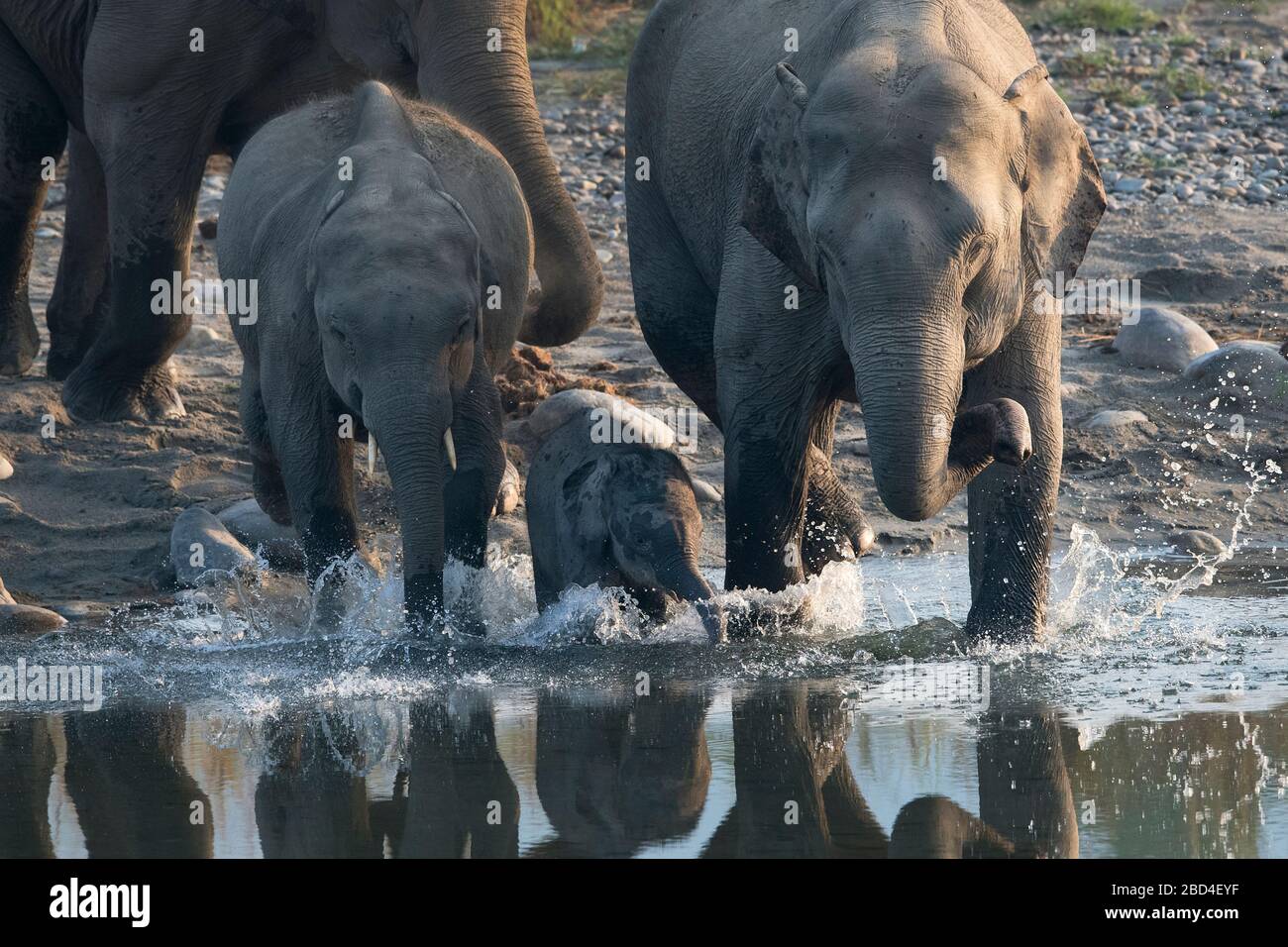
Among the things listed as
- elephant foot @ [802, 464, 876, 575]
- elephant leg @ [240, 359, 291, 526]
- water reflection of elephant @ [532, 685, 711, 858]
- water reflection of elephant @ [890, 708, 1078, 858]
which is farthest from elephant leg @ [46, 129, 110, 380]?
water reflection of elephant @ [890, 708, 1078, 858]

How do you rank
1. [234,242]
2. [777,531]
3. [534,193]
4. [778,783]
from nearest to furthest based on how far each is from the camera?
1. [778,783]
2. [777,531]
3. [234,242]
4. [534,193]

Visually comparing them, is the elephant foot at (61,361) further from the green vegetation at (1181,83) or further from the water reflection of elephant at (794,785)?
the green vegetation at (1181,83)

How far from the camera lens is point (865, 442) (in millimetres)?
9727

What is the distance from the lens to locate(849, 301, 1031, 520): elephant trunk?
18.4ft

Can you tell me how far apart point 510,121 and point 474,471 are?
1.71 meters

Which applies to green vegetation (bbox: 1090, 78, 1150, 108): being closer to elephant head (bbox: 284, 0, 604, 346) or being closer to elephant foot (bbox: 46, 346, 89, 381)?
elephant foot (bbox: 46, 346, 89, 381)

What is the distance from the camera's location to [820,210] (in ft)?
18.8

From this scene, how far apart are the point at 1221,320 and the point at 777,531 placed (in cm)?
489

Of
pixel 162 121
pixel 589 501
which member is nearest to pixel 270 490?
pixel 589 501

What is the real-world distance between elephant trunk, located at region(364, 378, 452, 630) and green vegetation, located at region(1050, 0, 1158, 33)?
11.8 m

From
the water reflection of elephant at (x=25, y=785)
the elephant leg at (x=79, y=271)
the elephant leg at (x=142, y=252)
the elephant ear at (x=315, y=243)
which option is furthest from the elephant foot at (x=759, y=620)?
the elephant leg at (x=79, y=271)

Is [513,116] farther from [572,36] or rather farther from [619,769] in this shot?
[572,36]
